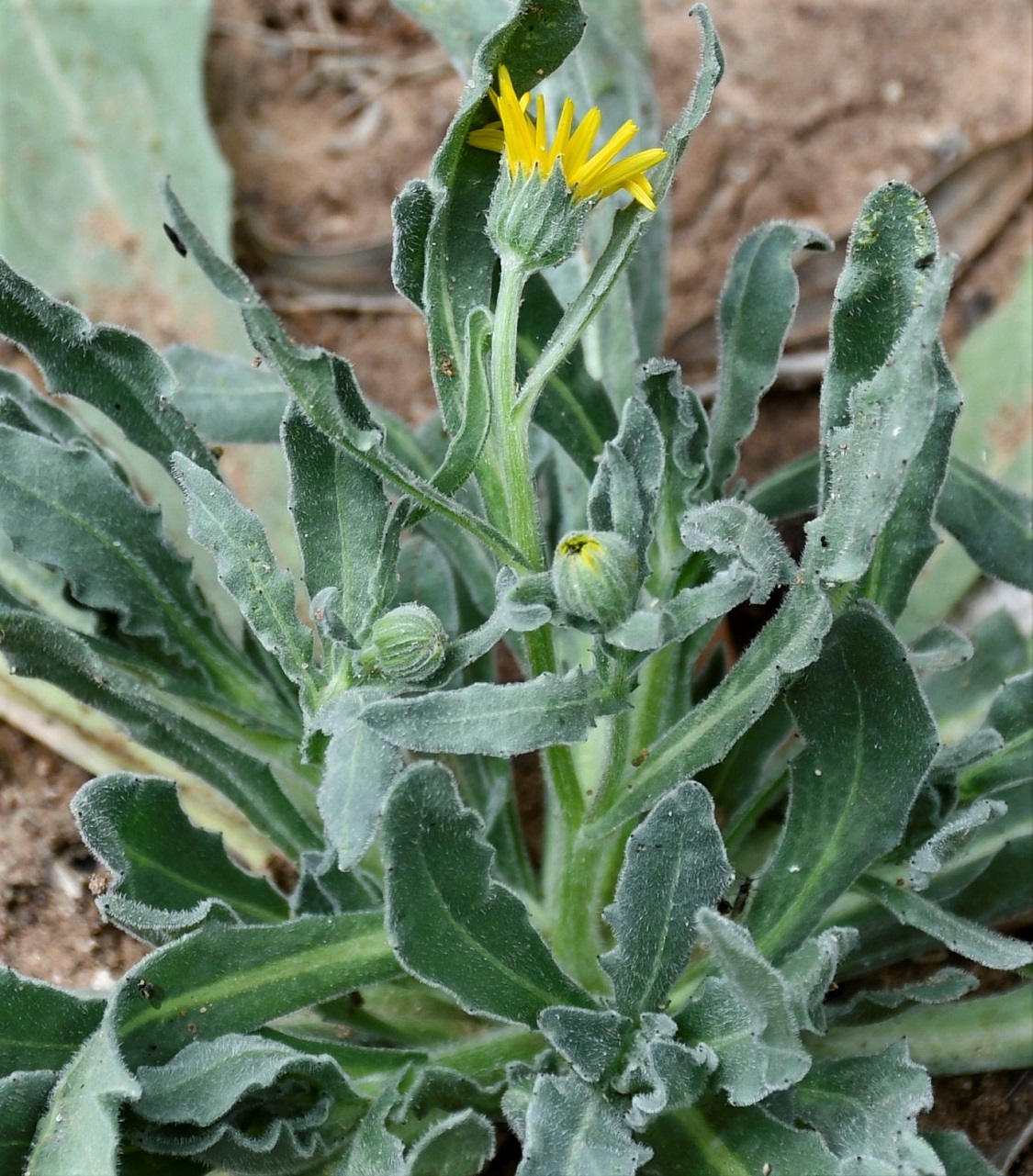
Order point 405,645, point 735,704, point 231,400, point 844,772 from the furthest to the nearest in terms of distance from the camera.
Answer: point 231,400 → point 844,772 → point 735,704 → point 405,645

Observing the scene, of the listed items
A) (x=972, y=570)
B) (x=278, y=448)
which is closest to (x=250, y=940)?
(x=278, y=448)

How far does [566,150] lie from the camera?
150cm

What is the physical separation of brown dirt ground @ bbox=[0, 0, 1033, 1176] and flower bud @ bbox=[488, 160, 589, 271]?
1.49 metres

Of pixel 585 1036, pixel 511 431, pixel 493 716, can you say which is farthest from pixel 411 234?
pixel 585 1036

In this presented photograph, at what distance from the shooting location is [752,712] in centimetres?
152

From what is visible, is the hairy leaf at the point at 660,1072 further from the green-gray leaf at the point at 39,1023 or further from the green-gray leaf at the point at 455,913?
the green-gray leaf at the point at 39,1023

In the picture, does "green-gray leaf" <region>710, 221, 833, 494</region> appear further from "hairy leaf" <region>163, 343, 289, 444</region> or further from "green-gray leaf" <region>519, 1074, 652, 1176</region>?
"green-gray leaf" <region>519, 1074, 652, 1176</region>

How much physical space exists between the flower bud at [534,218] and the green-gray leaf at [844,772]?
22.4 inches

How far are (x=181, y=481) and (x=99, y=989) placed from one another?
0.93 metres

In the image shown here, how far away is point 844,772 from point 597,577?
544 mm

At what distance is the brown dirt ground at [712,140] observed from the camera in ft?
10.0

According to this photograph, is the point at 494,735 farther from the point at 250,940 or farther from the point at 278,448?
the point at 278,448

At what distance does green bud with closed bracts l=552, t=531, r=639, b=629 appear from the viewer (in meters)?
1.32

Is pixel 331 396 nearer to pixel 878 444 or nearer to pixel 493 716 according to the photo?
pixel 493 716
